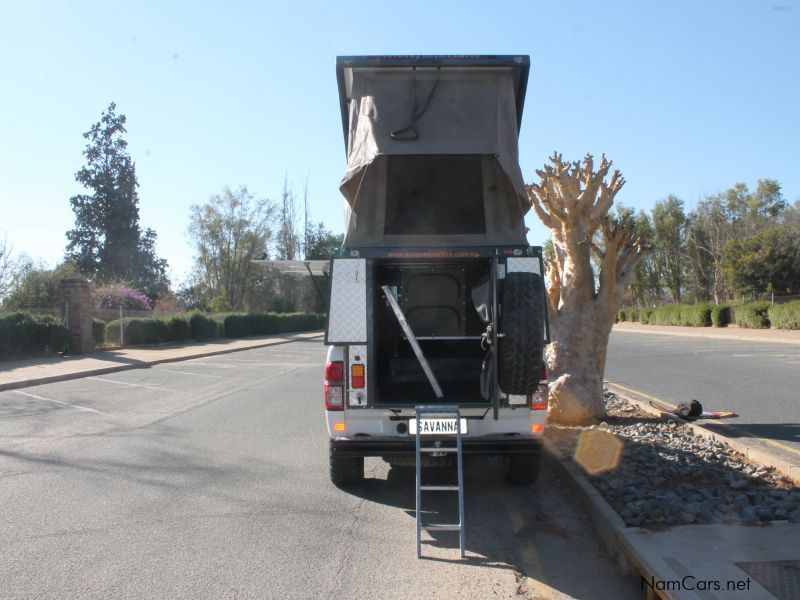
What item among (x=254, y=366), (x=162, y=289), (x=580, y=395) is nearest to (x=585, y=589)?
(x=580, y=395)

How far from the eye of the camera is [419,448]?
5.36 m

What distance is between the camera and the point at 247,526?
5.58m

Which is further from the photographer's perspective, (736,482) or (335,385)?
(736,482)

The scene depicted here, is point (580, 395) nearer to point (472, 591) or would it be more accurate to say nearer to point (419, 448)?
point (419, 448)

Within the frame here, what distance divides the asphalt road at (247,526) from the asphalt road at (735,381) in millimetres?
3788

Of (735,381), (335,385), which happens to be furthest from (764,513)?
(735,381)

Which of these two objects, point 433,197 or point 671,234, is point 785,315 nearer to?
point 671,234

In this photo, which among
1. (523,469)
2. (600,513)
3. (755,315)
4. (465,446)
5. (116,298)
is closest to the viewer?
A: (600,513)

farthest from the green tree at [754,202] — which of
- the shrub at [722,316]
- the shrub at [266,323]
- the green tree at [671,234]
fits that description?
the shrub at [266,323]

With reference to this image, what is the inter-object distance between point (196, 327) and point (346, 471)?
29.3 m

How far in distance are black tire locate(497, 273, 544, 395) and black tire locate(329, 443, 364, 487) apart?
1.77 m

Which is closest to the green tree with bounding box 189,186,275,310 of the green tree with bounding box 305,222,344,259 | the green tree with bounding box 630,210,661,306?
the green tree with bounding box 305,222,344,259

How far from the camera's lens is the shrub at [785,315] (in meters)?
33.8

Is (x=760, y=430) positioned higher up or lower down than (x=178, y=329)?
lower down
